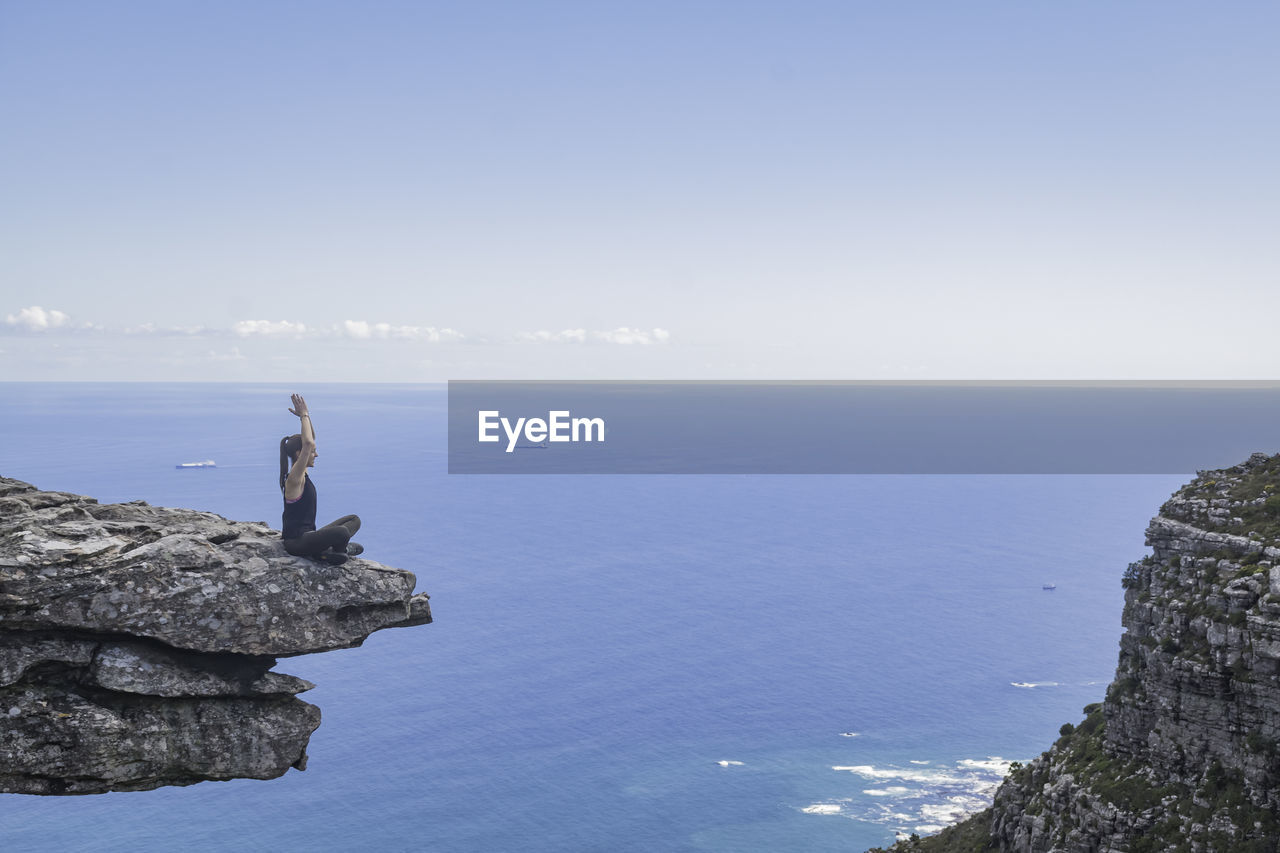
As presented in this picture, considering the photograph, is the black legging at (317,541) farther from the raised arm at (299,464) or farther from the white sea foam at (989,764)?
the white sea foam at (989,764)

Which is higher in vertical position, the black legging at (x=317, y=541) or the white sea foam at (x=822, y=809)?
the black legging at (x=317, y=541)

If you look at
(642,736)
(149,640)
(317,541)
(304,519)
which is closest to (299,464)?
(304,519)

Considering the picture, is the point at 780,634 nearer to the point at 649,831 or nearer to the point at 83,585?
the point at 649,831

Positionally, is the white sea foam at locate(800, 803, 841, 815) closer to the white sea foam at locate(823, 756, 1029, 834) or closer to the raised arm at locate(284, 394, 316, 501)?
the white sea foam at locate(823, 756, 1029, 834)

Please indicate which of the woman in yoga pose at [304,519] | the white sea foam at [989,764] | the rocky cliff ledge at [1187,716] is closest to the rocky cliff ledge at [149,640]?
the woman in yoga pose at [304,519]

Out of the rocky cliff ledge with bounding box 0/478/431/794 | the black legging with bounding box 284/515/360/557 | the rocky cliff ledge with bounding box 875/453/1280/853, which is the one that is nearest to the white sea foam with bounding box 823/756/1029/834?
the rocky cliff ledge with bounding box 875/453/1280/853
